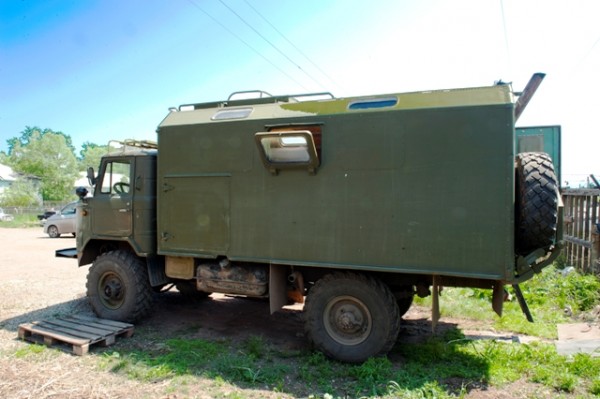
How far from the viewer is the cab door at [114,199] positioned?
663cm

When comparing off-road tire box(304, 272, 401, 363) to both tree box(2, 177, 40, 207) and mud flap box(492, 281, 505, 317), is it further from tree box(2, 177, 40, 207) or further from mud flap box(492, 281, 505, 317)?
tree box(2, 177, 40, 207)

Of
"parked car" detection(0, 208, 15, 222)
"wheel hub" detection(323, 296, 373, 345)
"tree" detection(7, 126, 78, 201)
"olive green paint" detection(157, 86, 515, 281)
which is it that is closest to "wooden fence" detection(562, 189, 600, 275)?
"olive green paint" detection(157, 86, 515, 281)

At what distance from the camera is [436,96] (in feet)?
16.0

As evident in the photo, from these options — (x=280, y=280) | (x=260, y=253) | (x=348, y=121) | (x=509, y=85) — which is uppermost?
(x=509, y=85)

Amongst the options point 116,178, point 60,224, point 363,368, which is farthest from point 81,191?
point 60,224

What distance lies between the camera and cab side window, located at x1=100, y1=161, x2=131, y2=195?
6793mm

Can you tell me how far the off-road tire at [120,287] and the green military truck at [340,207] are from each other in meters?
0.02

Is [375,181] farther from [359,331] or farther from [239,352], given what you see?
[239,352]

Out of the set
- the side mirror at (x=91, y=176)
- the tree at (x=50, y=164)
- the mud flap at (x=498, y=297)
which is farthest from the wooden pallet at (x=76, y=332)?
the tree at (x=50, y=164)

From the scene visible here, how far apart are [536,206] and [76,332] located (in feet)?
19.6

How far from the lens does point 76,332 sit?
5.86 metres

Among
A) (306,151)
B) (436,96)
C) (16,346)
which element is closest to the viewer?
(436,96)

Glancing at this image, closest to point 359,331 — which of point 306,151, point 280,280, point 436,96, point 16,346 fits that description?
point 280,280

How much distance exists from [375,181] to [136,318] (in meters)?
4.28
